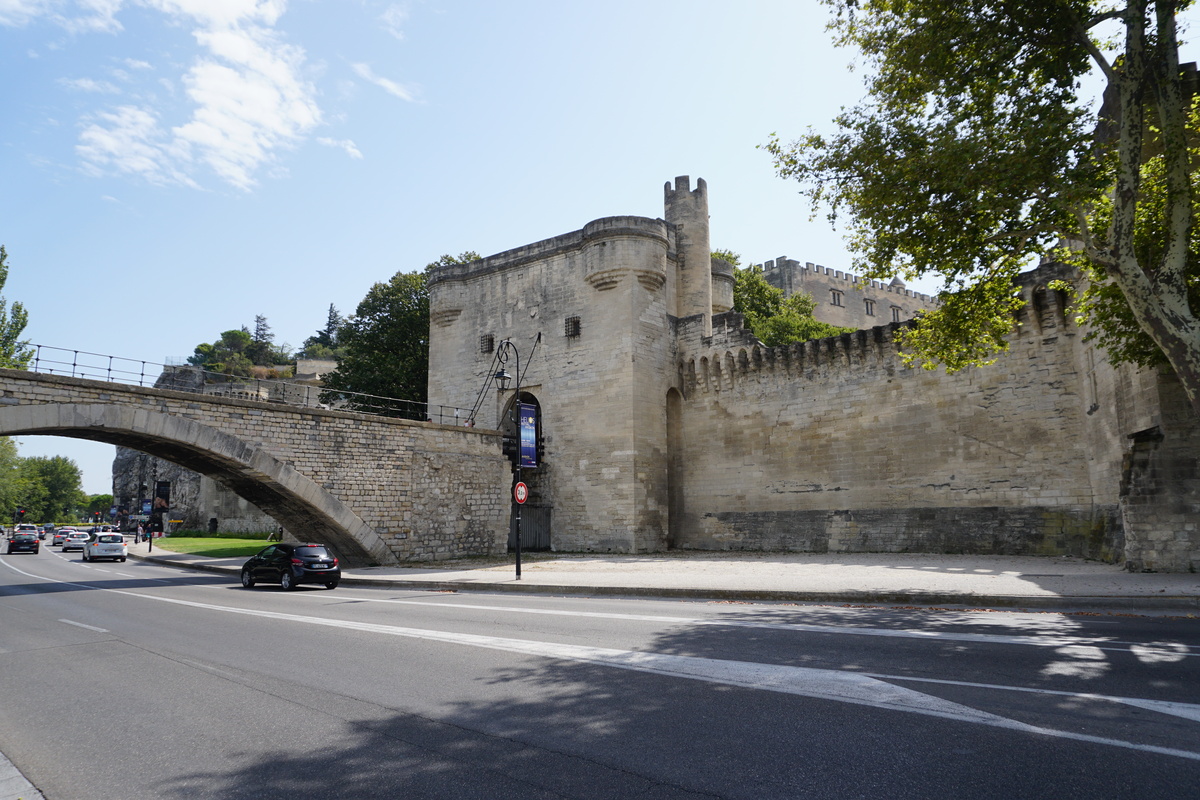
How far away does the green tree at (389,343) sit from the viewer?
120 ft

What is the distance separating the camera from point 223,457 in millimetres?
19438

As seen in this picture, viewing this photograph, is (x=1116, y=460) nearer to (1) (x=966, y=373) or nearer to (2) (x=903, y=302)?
(1) (x=966, y=373)

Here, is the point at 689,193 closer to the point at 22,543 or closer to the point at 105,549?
the point at 105,549

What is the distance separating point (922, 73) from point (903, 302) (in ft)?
184

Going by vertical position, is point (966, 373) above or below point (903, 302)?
below

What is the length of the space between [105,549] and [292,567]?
20778 mm

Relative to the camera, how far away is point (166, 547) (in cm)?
3712

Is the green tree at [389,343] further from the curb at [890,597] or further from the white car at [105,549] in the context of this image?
the curb at [890,597]

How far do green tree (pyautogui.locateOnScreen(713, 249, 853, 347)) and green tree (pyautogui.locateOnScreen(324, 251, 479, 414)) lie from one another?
1722cm

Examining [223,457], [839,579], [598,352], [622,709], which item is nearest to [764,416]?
[598,352]

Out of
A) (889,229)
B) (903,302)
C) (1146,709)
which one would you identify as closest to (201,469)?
(889,229)

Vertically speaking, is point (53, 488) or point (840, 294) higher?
point (840, 294)

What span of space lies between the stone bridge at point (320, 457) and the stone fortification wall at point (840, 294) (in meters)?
40.0

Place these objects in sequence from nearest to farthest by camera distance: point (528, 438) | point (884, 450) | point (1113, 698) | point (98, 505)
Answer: point (1113, 698) < point (884, 450) < point (528, 438) < point (98, 505)
